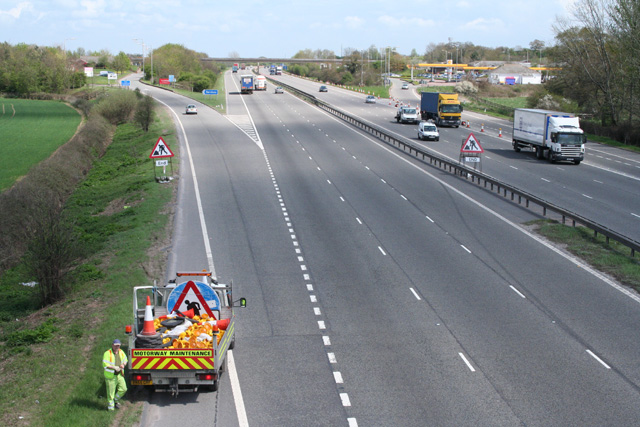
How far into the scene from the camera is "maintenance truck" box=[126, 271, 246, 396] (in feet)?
41.4

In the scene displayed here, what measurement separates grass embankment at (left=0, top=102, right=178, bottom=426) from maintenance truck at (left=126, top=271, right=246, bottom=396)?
0.85m

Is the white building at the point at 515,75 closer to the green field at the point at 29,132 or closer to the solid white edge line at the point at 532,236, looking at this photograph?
the green field at the point at 29,132

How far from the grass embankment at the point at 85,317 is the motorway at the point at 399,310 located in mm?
1123

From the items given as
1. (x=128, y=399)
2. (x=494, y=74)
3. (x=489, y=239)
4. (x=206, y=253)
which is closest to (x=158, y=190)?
(x=206, y=253)

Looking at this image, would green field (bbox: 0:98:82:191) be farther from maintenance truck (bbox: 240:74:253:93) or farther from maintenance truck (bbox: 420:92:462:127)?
maintenance truck (bbox: 420:92:462:127)

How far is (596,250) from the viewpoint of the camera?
25.0 m

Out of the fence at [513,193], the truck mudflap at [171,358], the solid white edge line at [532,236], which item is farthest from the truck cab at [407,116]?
the truck mudflap at [171,358]

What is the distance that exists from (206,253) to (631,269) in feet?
47.0

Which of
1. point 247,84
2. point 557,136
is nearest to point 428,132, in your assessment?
point 557,136

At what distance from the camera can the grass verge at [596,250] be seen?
72.6ft

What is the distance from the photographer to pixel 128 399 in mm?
13117

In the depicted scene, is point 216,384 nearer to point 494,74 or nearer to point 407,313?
point 407,313

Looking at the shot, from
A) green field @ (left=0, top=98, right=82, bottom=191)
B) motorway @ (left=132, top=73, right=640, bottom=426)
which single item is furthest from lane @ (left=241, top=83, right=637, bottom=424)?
green field @ (left=0, top=98, right=82, bottom=191)

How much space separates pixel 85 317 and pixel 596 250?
57.8ft
